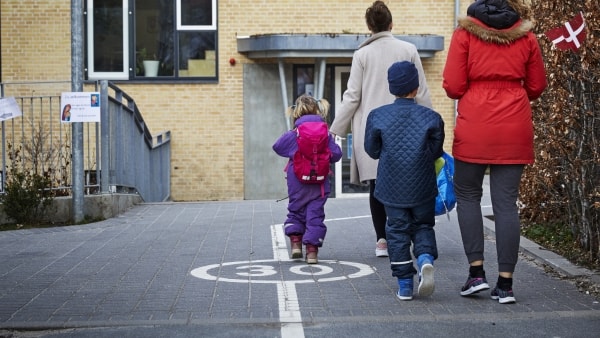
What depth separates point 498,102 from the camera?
636cm

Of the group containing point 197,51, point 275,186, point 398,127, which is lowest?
point 275,186

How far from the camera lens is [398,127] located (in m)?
6.59

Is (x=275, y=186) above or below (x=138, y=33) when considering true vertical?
below

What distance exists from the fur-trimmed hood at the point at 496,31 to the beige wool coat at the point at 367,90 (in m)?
1.70

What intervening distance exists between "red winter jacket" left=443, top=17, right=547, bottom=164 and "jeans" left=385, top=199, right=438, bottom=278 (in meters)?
0.47

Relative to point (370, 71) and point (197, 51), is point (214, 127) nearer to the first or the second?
point (197, 51)

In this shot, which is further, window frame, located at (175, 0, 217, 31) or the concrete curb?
window frame, located at (175, 0, 217, 31)

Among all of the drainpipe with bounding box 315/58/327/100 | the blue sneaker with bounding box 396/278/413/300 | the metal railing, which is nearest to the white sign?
the metal railing

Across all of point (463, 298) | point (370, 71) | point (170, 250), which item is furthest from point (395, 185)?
point (170, 250)

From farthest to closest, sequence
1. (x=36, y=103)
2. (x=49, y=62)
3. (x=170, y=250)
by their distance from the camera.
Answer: (x=49, y=62) < (x=36, y=103) < (x=170, y=250)

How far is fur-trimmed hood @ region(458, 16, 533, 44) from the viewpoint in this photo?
6355mm

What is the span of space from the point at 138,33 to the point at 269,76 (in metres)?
2.64

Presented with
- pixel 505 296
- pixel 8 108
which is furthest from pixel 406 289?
pixel 8 108

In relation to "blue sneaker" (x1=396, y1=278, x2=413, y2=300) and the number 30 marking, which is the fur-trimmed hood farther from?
the number 30 marking
